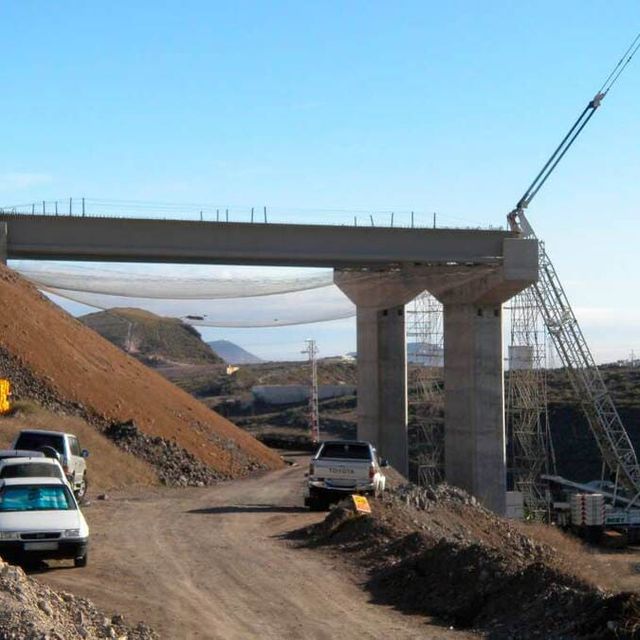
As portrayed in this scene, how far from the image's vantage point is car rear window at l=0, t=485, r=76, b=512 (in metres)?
17.1

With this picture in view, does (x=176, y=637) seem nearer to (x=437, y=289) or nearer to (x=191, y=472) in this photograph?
(x=191, y=472)

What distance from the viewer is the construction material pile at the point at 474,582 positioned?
11.7m

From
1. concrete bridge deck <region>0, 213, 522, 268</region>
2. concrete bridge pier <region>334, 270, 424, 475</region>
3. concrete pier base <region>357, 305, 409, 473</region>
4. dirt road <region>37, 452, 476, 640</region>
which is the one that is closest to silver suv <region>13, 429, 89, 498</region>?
dirt road <region>37, 452, 476, 640</region>

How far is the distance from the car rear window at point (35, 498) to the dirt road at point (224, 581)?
3.21ft

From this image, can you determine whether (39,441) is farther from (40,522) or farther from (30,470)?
(40,522)

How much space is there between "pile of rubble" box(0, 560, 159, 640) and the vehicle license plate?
3.47 m

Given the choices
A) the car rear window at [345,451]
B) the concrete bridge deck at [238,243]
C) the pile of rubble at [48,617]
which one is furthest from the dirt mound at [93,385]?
the pile of rubble at [48,617]

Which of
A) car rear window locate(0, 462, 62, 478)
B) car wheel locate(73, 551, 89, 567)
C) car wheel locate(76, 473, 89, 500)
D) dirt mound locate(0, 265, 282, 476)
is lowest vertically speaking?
car wheel locate(73, 551, 89, 567)

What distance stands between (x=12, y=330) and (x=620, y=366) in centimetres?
10109

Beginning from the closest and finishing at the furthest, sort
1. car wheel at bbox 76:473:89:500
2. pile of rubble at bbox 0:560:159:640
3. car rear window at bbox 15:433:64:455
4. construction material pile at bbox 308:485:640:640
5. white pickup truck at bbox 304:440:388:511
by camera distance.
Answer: pile of rubble at bbox 0:560:159:640, construction material pile at bbox 308:485:640:640, white pickup truck at bbox 304:440:388:511, car rear window at bbox 15:433:64:455, car wheel at bbox 76:473:89:500

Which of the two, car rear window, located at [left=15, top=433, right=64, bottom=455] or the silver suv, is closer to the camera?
the silver suv

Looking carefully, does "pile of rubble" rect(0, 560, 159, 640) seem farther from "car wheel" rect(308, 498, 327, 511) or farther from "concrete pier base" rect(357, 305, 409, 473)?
"concrete pier base" rect(357, 305, 409, 473)

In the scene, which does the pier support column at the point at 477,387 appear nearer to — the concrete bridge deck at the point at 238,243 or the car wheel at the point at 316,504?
the concrete bridge deck at the point at 238,243

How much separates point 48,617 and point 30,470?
9.78 m
